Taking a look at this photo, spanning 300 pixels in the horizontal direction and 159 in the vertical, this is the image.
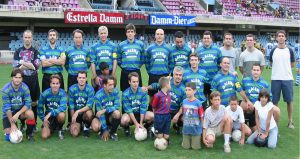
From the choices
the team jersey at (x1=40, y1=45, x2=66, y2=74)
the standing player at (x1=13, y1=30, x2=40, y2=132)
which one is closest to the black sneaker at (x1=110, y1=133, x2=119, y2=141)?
the standing player at (x1=13, y1=30, x2=40, y2=132)

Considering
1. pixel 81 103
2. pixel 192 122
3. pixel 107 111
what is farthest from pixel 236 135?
pixel 81 103

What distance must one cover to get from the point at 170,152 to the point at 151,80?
6.51ft

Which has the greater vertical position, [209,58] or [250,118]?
[209,58]

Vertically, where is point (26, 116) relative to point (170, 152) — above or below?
above

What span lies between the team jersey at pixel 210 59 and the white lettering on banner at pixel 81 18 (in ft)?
56.7

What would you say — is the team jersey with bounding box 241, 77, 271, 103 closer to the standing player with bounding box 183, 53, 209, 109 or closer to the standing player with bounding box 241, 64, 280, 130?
the standing player with bounding box 241, 64, 280, 130

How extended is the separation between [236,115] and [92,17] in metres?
18.9

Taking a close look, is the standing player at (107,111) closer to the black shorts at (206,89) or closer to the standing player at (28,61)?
the standing player at (28,61)

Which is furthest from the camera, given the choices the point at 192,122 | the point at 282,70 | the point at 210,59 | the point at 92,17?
the point at 92,17

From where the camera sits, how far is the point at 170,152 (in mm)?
5934

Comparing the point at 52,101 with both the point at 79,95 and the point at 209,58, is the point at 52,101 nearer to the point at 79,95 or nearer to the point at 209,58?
the point at 79,95

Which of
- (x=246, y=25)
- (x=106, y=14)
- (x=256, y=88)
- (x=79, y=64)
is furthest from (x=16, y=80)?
(x=246, y=25)

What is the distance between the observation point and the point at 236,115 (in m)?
6.48

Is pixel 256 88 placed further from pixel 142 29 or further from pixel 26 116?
Result: pixel 142 29
